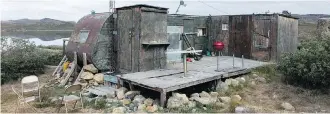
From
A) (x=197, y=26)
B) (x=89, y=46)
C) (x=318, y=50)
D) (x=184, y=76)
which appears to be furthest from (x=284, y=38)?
(x=89, y=46)

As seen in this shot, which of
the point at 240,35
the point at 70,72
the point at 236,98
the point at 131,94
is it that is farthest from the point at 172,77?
the point at 240,35

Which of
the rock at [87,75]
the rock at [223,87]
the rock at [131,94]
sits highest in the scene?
the rock at [87,75]

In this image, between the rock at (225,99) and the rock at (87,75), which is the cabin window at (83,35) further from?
the rock at (225,99)

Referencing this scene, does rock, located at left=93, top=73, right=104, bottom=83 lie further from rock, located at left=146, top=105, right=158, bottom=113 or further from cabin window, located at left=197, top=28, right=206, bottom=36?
cabin window, located at left=197, top=28, right=206, bottom=36

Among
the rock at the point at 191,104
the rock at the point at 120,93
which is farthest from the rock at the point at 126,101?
the rock at the point at 191,104

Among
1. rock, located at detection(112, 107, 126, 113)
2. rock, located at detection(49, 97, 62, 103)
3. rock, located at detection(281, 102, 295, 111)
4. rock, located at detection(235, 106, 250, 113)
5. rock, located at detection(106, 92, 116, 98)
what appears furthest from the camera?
rock, located at detection(106, 92, 116, 98)

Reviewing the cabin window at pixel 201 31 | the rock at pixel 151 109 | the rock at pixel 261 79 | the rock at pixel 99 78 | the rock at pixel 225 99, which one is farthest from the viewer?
the cabin window at pixel 201 31

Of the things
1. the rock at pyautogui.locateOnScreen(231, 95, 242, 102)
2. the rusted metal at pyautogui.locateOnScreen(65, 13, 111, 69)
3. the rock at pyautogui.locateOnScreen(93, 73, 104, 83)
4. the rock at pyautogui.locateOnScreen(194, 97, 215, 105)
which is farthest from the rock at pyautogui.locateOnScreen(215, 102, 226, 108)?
the rusted metal at pyautogui.locateOnScreen(65, 13, 111, 69)

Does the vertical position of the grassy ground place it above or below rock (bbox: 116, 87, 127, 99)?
below

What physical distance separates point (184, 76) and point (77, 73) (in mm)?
4896

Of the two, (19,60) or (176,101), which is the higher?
(19,60)

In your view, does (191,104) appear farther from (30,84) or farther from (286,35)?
(286,35)

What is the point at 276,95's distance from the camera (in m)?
9.98

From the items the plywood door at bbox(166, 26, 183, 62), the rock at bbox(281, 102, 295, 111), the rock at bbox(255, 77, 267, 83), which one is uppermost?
the plywood door at bbox(166, 26, 183, 62)
